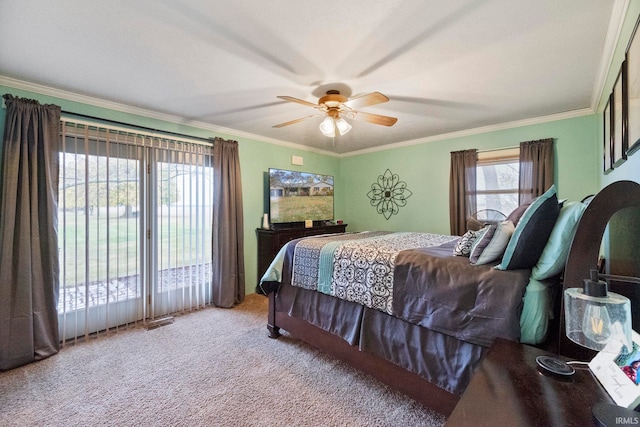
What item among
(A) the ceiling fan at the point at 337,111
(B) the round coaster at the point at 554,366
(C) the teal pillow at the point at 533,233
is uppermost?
(A) the ceiling fan at the point at 337,111

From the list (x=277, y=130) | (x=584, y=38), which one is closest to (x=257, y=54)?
(x=277, y=130)

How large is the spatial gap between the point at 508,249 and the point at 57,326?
3648 mm

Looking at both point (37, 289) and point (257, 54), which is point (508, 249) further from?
point (37, 289)

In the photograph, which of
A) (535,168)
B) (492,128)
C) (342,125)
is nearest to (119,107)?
(342,125)

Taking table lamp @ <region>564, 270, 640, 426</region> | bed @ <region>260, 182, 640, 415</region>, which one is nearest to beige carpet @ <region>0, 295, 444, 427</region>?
bed @ <region>260, 182, 640, 415</region>

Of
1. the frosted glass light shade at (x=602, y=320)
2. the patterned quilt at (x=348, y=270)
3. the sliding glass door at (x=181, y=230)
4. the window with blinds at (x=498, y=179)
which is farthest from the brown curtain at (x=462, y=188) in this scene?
the sliding glass door at (x=181, y=230)

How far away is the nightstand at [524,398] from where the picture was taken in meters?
0.75

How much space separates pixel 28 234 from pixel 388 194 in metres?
4.49

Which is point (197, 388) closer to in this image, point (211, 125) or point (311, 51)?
point (311, 51)

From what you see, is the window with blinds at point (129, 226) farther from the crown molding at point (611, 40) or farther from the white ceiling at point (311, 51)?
the crown molding at point (611, 40)

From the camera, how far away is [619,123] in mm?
1791

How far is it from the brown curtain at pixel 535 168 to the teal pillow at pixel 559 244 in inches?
87.8

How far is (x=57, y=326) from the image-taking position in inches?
97.3

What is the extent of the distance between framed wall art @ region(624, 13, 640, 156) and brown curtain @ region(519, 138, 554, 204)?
1.88 metres
